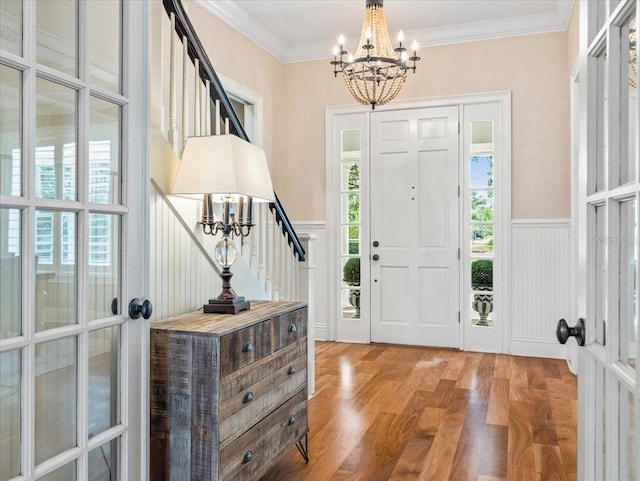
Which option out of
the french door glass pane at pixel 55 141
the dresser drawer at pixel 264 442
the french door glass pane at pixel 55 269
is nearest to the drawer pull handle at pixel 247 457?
the dresser drawer at pixel 264 442

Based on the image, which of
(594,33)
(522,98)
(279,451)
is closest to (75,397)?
(279,451)

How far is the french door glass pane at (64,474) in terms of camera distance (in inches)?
54.4

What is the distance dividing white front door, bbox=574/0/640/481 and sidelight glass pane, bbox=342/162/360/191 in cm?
395

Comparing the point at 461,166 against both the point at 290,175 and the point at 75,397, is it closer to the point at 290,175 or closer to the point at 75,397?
the point at 290,175

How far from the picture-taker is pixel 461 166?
490 centimetres

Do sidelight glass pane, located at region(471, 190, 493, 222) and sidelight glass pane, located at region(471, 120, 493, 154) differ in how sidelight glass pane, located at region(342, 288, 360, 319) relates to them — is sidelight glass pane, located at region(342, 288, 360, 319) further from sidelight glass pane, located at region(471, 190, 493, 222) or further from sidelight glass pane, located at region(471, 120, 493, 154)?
sidelight glass pane, located at region(471, 120, 493, 154)

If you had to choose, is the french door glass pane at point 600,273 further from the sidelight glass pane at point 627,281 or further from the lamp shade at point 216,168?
the lamp shade at point 216,168

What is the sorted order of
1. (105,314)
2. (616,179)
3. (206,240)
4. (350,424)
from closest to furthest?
1. (616,179)
2. (105,314)
3. (206,240)
4. (350,424)

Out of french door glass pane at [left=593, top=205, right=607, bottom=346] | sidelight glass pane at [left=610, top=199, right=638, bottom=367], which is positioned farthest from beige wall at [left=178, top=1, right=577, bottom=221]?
sidelight glass pane at [left=610, top=199, right=638, bottom=367]

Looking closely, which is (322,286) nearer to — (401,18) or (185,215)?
(401,18)

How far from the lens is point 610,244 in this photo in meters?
1.11

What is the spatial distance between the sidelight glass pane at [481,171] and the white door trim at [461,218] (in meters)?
0.13

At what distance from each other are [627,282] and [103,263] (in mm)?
1378

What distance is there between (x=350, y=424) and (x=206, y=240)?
55.5 inches
